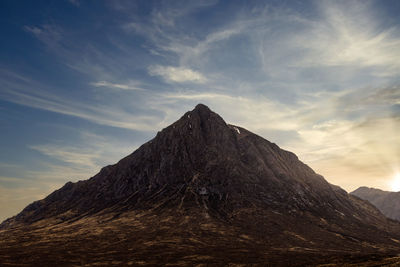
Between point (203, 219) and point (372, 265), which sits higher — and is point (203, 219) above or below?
above

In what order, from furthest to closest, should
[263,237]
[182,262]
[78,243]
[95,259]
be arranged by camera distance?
[263,237]
[78,243]
[95,259]
[182,262]

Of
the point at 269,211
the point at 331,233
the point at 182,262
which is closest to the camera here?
the point at 182,262

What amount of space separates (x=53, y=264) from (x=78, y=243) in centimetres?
4440

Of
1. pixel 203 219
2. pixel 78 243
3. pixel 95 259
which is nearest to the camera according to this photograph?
pixel 95 259

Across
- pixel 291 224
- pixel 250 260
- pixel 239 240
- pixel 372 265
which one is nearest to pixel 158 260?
pixel 250 260

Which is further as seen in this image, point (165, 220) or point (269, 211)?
point (269, 211)

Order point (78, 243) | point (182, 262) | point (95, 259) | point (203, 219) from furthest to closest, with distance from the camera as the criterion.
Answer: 1. point (203, 219)
2. point (78, 243)
3. point (95, 259)
4. point (182, 262)

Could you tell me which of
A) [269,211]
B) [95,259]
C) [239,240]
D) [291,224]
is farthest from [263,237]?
[95,259]

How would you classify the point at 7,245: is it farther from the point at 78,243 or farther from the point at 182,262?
the point at 182,262

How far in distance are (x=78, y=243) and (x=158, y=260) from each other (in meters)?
58.2

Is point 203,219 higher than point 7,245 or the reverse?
higher

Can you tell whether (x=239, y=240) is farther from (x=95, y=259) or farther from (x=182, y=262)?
(x=95, y=259)

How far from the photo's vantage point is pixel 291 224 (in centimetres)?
17262

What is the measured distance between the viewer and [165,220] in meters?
178
